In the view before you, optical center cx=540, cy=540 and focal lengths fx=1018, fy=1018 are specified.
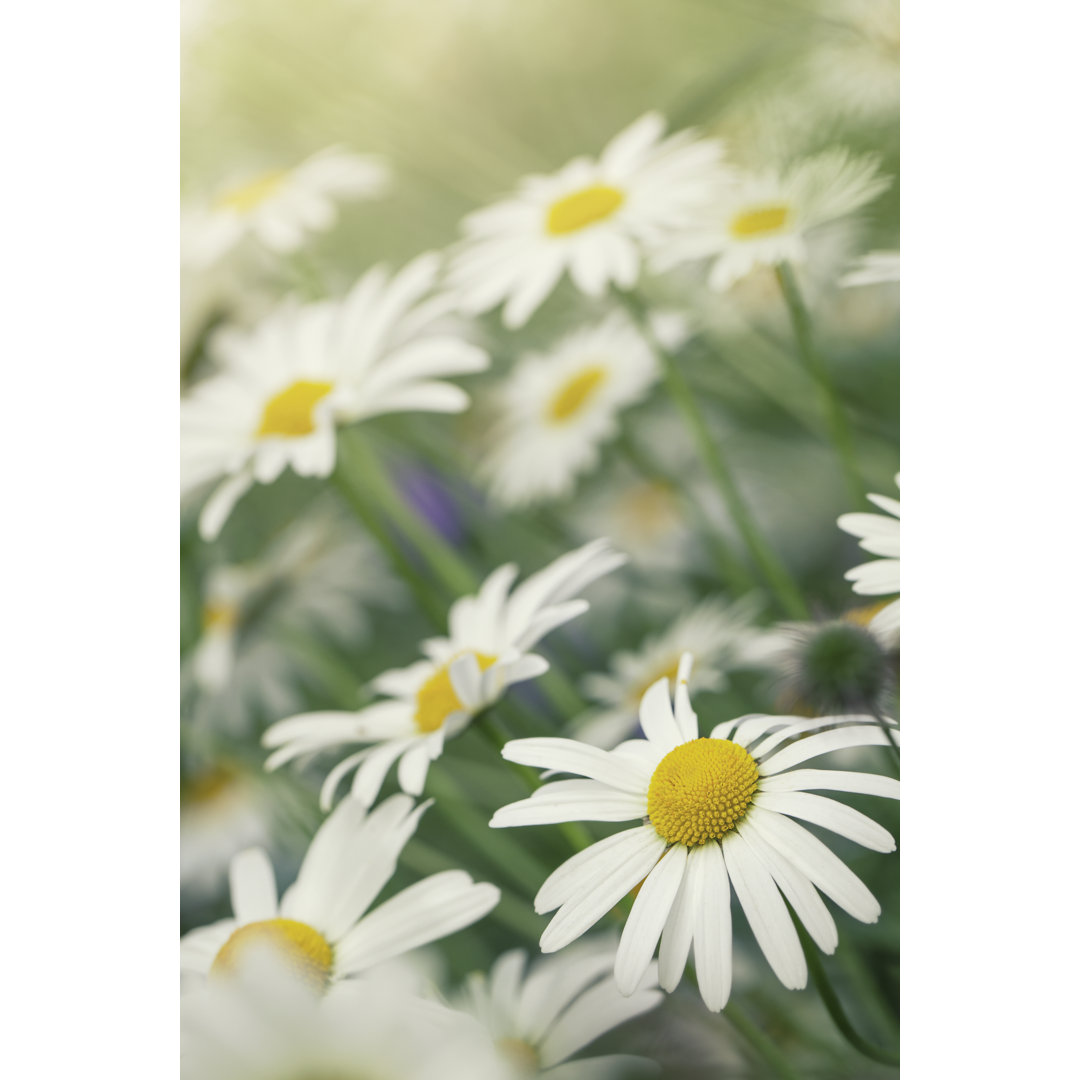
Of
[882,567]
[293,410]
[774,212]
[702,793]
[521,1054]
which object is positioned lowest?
[521,1054]

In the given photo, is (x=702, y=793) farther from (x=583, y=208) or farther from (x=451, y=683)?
(x=583, y=208)

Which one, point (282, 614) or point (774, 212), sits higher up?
point (774, 212)

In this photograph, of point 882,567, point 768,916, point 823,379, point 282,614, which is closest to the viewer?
point 768,916

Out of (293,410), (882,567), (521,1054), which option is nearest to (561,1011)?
(521,1054)

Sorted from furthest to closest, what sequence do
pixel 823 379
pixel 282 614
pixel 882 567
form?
pixel 282 614
pixel 823 379
pixel 882 567

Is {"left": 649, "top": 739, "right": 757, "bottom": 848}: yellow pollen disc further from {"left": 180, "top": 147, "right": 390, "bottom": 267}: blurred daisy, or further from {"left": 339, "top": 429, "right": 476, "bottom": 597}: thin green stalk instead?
{"left": 180, "top": 147, "right": 390, "bottom": 267}: blurred daisy

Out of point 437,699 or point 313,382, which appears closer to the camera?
point 437,699
